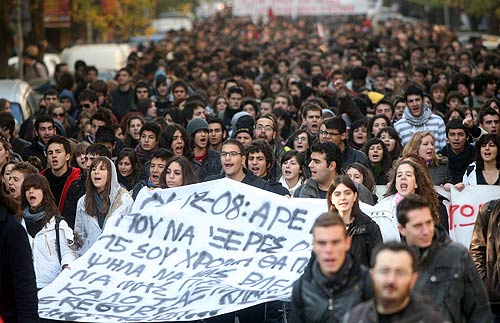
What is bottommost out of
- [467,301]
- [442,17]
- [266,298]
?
[442,17]

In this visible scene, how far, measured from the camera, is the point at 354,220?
9.03 m

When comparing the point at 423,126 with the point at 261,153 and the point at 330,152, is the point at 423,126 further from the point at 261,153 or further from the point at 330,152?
the point at 330,152

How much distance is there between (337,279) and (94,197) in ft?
15.2

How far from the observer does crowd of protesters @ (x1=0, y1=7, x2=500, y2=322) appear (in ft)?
30.0

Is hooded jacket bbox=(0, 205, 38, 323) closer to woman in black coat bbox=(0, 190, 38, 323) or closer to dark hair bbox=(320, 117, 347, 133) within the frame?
woman in black coat bbox=(0, 190, 38, 323)

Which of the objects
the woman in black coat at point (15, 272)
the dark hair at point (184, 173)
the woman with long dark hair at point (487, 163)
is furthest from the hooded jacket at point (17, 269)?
the woman with long dark hair at point (487, 163)

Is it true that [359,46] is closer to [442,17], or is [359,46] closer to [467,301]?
[467,301]

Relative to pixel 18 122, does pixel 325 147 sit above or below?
above

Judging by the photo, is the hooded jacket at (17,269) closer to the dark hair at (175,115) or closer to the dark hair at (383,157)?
the dark hair at (383,157)

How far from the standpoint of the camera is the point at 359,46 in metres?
32.2

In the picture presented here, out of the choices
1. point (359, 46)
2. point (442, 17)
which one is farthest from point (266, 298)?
point (442, 17)

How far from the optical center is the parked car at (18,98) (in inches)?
768

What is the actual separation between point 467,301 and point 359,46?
2506cm

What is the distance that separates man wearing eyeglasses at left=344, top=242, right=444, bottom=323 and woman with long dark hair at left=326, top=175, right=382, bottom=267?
2.42 metres
